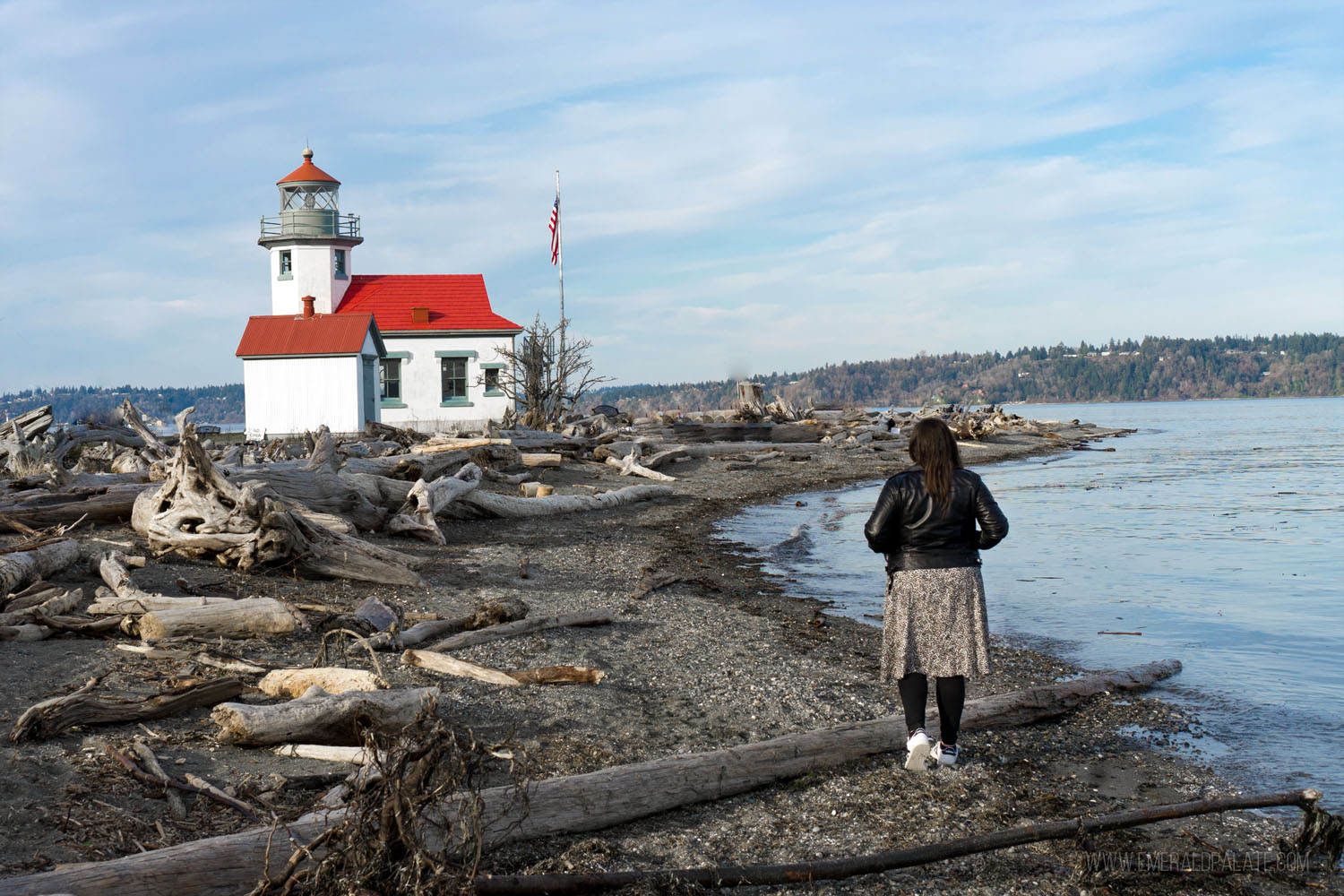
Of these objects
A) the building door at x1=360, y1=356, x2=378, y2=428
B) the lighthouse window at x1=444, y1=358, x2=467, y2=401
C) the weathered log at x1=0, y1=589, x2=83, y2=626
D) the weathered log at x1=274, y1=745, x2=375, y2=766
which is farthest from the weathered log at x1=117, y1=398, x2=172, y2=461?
the lighthouse window at x1=444, y1=358, x2=467, y2=401

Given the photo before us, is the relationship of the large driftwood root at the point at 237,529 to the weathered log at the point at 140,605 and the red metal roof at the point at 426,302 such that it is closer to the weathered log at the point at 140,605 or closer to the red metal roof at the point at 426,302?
the weathered log at the point at 140,605

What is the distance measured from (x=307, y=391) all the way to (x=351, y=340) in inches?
90.0

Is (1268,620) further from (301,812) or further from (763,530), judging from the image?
(301,812)

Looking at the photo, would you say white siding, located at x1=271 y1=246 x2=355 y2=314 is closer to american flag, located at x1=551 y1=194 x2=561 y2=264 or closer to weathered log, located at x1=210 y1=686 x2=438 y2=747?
american flag, located at x1=551 y1=194 x2=561 y2=264

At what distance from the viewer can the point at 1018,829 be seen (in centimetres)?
459

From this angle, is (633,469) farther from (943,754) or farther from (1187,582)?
(943,754)

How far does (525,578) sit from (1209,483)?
82.3 feet

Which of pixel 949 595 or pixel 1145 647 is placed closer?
pixel 949 595

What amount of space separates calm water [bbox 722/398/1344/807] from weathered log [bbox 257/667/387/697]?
531cm

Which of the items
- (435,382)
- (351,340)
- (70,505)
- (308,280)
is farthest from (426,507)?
(308,280)

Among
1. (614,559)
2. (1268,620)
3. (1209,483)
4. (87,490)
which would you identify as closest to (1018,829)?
(1268,620)

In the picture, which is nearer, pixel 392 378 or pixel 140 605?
pixel 140 605

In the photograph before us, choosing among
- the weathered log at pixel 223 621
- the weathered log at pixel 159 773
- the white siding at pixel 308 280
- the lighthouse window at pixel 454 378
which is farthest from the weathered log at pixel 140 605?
the white siding at pixel 308 280

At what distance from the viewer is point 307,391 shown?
33.8m
